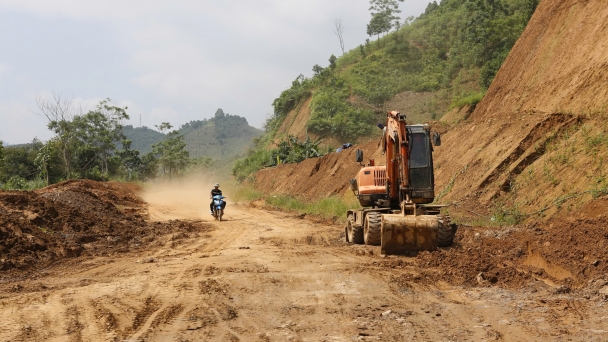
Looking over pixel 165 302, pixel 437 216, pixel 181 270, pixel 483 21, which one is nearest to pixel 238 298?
pixel 165 302

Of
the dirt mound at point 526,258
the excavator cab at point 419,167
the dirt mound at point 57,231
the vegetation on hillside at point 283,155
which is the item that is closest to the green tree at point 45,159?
the vegetation on hillside at point 283,155

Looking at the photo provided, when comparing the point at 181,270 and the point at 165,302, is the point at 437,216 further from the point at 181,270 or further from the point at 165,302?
the point at 165,302

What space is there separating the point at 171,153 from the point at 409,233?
6616cm

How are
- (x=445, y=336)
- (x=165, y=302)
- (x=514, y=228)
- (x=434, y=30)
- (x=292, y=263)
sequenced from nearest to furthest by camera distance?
(x=445, y=336)
(x=165, y=302)
(x=292, y=263)
(x=514, y=228)
(x=434, y=30)

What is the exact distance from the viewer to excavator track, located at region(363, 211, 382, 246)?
521 inches

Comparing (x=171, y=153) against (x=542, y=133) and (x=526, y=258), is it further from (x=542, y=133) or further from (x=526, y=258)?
(x=526, y=258)

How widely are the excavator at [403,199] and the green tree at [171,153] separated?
6258 centimetres

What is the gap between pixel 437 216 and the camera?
1241 cm

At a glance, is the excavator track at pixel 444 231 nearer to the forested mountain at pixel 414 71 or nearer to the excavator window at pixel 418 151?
the excavator window at pixel 418 151

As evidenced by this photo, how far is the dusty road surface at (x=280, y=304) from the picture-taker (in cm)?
648

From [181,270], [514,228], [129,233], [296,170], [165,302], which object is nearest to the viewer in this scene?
[165,302]

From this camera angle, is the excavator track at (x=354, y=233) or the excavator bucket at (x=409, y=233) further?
the excavator track at (x=354, y=233)

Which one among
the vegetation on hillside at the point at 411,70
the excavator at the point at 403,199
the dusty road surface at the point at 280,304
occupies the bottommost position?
the dusty road surface at the point at 280,304

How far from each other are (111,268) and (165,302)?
4.16m
